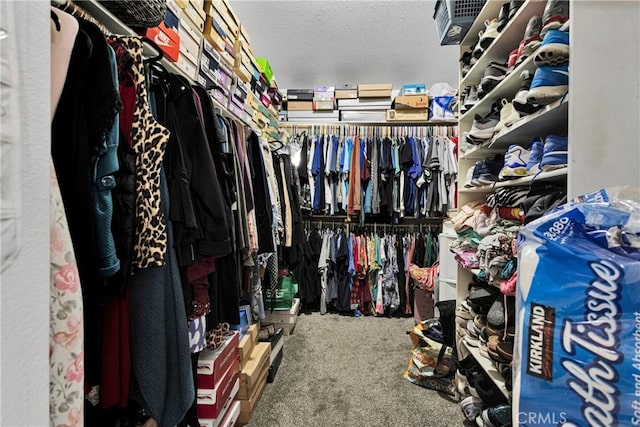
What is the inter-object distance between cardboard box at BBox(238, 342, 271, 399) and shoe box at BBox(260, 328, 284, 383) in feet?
0.29

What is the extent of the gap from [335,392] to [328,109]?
9.16ft

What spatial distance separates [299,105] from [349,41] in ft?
3.36

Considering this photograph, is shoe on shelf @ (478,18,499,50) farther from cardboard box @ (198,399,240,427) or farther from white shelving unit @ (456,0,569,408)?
cardboard box @ (198,399,240,427)

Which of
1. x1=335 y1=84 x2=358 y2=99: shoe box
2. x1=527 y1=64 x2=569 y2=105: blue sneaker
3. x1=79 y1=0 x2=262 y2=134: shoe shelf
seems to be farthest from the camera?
x1=335 y1=84 x2=358 y2=99: shoe box

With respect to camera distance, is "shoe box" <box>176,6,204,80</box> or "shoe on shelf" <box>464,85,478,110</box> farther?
"shoe on shelf" <box>464,85,478,110</box>

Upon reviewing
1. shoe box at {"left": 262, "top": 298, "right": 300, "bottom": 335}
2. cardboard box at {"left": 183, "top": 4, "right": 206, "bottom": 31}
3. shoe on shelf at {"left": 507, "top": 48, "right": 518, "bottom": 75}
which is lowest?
shoe box at {"left": 262, "top": 298, "right": 300, "bottom": 335}

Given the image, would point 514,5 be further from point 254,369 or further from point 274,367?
point 274,367

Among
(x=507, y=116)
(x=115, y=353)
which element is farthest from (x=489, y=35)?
(x=115, y=353)

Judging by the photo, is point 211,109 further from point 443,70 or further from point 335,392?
point 443,70

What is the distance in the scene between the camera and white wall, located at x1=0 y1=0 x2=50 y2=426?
281 millimetres

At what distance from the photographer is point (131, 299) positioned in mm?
738

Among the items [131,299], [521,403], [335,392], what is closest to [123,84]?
[131,299]

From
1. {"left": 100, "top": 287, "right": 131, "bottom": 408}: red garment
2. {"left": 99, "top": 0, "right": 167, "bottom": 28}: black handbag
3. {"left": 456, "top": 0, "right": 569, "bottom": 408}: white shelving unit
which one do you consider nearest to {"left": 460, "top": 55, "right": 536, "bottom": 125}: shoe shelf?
{"left": 456, "top": 0, "right": 569, "bottom": 408}: white shelving unit

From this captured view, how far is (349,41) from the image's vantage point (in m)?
2.55
